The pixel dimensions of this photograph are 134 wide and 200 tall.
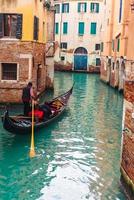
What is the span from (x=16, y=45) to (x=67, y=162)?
728cm

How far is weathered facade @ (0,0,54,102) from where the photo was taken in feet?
50.6

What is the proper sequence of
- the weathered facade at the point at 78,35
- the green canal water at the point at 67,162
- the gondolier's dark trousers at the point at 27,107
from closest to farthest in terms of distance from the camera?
the green canal water at the point at 67,162 → the gondolier's dark trousers at the point at 27,107 → the weathered facade at the point at 78,35

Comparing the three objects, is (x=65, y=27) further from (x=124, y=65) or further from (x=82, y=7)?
(x=124, y=65)

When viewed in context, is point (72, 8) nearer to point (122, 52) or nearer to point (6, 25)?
Answer: point (122, 52)

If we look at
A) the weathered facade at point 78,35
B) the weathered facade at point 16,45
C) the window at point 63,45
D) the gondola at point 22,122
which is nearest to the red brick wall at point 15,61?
the weathered facade at point 16,45

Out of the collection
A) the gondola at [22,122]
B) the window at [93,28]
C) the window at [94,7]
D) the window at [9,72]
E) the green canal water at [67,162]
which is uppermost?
the window at [94,7]

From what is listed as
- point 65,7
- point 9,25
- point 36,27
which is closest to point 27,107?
point 9,25

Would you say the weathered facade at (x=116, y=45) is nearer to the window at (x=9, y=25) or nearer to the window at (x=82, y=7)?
the window at (x=9, y=25)

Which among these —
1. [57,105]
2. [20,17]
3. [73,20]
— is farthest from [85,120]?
[73,20]

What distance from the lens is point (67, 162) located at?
9523 millimetres

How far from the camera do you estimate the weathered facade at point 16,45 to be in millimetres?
15422

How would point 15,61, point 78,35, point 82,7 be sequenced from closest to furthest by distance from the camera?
point 15,61
point 82,7
point 78,35

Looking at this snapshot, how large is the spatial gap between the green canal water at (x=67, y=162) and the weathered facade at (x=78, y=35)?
23103 millimetres

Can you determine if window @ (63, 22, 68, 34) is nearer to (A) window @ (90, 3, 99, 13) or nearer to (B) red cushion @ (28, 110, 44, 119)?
(A) window @ (90, 3, 99, 13)
